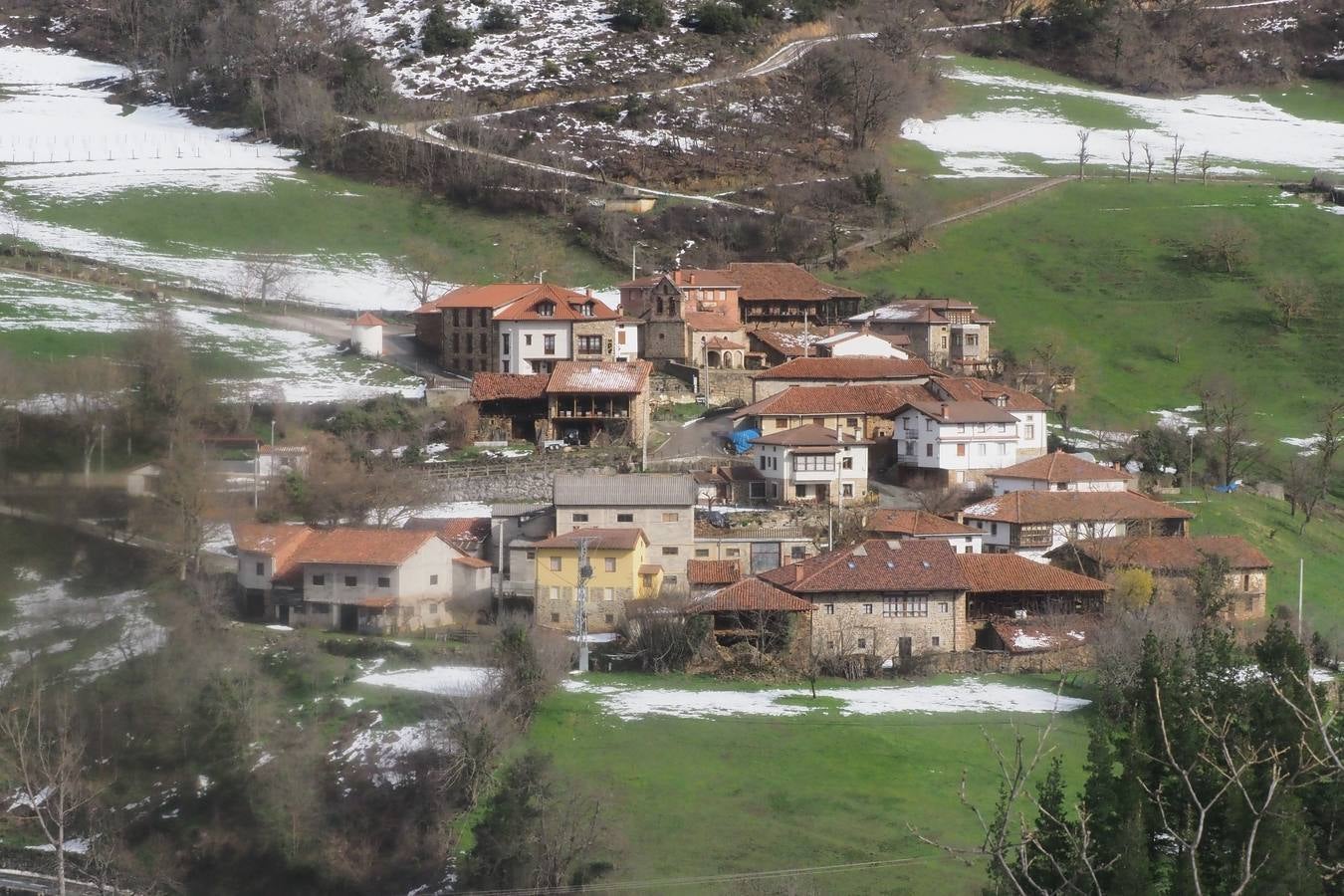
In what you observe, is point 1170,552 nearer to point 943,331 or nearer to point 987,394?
point 987,394

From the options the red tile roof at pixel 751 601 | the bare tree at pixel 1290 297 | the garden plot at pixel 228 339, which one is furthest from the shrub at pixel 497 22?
the red tile roof at pixel 751 601

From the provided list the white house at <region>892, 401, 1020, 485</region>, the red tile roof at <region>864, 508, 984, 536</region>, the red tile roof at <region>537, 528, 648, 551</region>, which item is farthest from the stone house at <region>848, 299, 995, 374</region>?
the red tile roof at <region>537, 528, 648, 551</region>

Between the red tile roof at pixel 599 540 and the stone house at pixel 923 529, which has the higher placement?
the red tile roof at pixel 599 540

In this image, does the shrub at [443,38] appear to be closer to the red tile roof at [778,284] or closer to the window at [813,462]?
the red tile roof at [778,284]

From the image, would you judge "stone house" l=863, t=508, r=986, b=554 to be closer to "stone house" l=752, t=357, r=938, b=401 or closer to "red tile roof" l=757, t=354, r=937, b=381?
"stone house" l=752, t=357, r=938, b=401

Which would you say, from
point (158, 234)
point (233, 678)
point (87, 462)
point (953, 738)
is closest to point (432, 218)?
point (158, 234)

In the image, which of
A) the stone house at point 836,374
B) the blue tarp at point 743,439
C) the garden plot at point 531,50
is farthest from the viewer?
the garden plot at point 531,50
